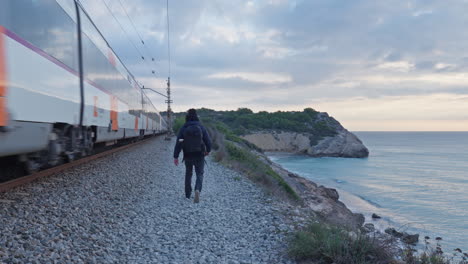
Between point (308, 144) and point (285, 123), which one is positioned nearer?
point (308, 144)

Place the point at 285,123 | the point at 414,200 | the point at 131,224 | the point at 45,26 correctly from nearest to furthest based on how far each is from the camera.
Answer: the point at 131,224
the point at 45,26
the point at 414,200
the point at 285,123

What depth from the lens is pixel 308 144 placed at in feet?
248

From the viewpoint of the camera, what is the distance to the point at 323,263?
15.8 feet

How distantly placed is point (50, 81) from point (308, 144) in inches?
2807

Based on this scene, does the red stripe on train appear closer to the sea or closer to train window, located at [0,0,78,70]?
train window, located at [0,0,78,70]

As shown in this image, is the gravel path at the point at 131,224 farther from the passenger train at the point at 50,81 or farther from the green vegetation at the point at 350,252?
the passenger train at the point at 50,81

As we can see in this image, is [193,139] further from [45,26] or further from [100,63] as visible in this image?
[100,63]

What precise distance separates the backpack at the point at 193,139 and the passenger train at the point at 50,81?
94.5 inches

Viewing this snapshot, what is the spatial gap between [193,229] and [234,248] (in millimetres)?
992

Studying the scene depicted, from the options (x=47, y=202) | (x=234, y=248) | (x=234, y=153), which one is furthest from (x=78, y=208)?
(x=234, y=153)

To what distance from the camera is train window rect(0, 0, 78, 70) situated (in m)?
5.33

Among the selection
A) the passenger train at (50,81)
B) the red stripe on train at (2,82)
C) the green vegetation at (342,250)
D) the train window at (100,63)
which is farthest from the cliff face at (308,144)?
the red stripe on train at (2,82)

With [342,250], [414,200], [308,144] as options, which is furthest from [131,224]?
[308,144]

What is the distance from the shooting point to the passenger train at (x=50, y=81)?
514 cm
